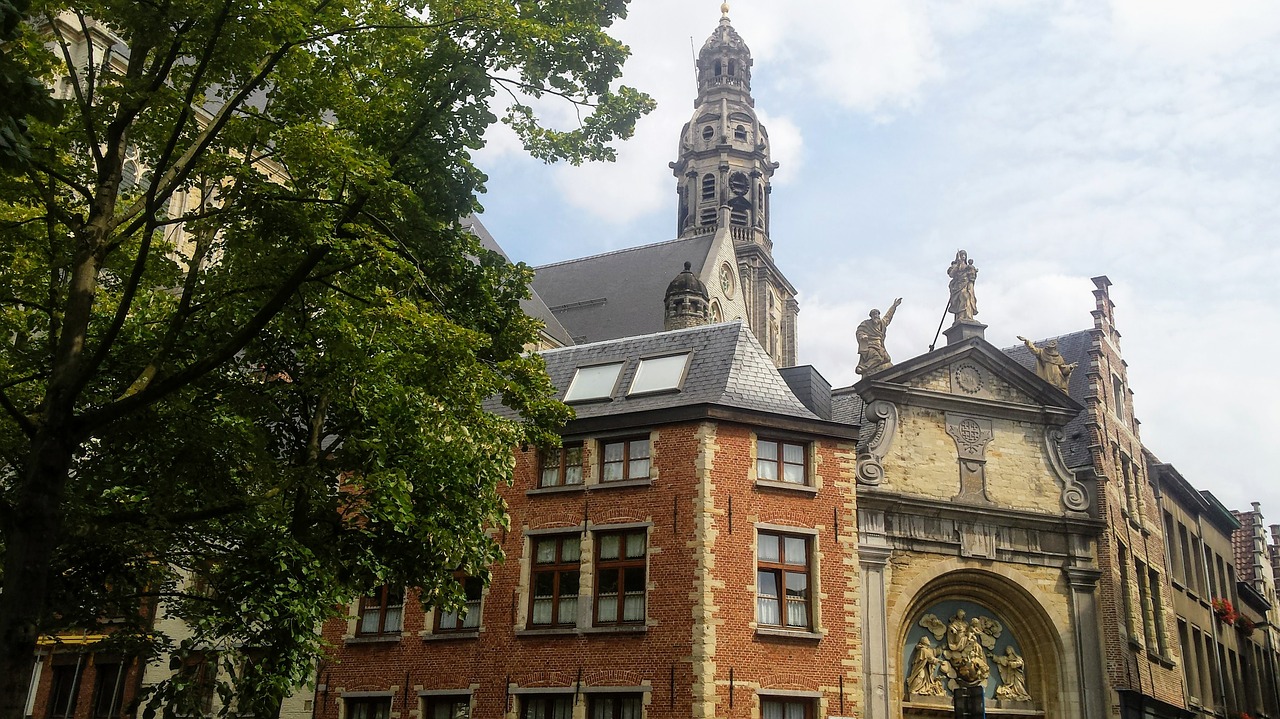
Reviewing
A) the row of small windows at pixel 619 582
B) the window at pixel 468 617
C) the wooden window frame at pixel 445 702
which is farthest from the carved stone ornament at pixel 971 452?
the wooden window frame at pixel 445 702

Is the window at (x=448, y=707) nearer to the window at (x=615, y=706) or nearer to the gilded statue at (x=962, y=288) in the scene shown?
the window at (x=615, y=706)

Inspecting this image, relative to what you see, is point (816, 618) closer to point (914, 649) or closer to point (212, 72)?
point (914, 649)

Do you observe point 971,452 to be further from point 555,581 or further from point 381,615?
point 381,615

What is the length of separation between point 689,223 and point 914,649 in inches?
1499

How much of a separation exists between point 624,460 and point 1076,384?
12.2m

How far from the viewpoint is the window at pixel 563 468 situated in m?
21.0

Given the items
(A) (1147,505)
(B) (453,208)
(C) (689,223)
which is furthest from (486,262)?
(C) (689,223)

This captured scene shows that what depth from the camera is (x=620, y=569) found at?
19.9 m

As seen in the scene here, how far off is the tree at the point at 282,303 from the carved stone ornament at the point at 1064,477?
43.2 feet

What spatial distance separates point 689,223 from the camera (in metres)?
57.2

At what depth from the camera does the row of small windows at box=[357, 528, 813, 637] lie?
19.4m

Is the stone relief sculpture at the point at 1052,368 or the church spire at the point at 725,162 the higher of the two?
the church spire at the point at 725,162

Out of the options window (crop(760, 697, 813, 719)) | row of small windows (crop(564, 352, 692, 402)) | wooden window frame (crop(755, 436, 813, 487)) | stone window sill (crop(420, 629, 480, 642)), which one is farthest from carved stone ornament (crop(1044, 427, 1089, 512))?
stone window sill (crop(420, 629, 480, 642))

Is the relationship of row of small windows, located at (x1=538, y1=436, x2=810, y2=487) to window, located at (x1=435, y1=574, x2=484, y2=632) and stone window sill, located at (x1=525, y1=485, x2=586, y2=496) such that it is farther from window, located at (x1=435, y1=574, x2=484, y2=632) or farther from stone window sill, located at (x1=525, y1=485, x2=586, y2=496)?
window, located at (x1=435, y1=574, x2=484, y2=632)
